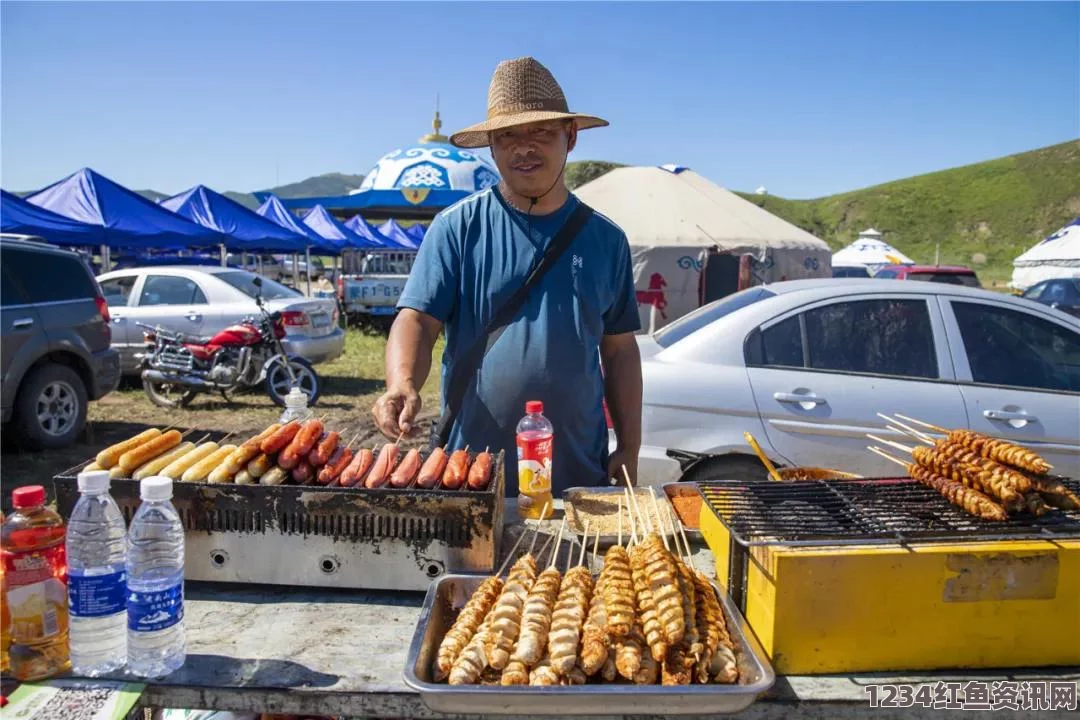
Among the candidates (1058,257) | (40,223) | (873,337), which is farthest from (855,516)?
(1058,257)

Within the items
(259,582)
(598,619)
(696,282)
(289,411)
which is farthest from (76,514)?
(696,282)

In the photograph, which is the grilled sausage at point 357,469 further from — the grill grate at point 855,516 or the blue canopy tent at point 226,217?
the blue canopy tent at point 226,217

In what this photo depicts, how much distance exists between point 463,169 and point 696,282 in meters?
13.7

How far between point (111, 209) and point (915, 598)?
43.6 ft

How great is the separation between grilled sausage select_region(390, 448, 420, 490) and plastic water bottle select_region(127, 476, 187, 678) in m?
0.57

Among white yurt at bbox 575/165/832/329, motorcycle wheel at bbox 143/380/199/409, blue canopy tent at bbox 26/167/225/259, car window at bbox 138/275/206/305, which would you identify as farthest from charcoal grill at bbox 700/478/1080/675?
blue canopy tent at bbox 26/167/225/259

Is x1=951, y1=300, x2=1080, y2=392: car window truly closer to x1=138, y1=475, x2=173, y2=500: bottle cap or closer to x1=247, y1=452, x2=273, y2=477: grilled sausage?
x1=247, y1=452, x2=273, y2=477: grilled sausage

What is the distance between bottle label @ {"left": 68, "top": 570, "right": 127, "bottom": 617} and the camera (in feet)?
5.24

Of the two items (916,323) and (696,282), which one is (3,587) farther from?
(696,282)

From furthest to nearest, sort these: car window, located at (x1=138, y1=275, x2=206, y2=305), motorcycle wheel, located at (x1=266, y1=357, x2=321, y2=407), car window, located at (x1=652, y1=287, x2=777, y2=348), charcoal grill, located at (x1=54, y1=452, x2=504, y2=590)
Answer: car window, located at (x1=138, y1=275, x2=206, y2=305) < motorcycle wheel, located at (x1=266, y1=357, x2=321, y2=407) < car window, located at (x1=652, y1=287, x2=777, y2=348) < charcoal grill, located at (x1=54, y1=452, x2=504, y2=590)

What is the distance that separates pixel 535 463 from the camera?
8.12ft

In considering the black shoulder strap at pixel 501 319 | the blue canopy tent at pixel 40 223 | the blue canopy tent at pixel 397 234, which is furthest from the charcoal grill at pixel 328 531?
the blue canopy tent at pixel 397 234

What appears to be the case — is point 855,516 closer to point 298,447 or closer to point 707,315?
point 298,447

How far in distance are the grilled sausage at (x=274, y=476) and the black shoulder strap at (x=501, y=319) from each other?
0.87 m
